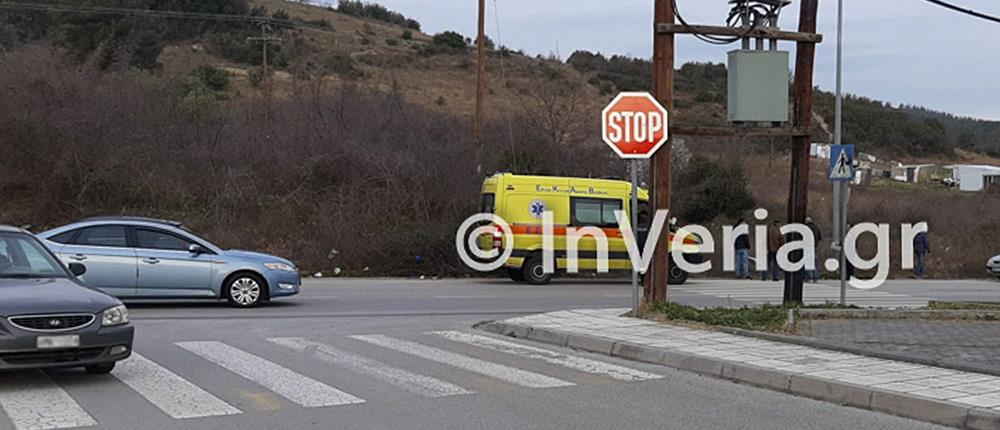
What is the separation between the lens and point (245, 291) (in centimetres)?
1709

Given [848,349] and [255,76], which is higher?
[255,76]

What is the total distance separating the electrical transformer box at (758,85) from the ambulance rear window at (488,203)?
9881 mm

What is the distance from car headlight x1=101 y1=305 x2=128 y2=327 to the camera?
927 cm

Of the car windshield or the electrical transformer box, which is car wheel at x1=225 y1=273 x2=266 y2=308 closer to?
the car windshield

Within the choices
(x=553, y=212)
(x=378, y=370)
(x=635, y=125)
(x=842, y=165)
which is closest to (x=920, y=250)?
(x=553, y=212)

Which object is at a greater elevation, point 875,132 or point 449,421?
point 875,132

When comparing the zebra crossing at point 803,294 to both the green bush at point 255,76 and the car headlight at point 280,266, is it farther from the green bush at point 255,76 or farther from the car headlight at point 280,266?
the green bush at point 255,76

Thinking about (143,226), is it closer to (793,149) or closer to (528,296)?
(528,296)

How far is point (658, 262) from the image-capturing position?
15344 millimetres

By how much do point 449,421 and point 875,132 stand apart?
81802 millimetres

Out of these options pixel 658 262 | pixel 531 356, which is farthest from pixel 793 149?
pixel 531 356

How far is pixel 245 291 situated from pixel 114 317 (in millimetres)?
7729

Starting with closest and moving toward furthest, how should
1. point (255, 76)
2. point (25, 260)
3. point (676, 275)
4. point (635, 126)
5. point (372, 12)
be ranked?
point (25, 260) < point (635, 126) < point (676, 275) < point (255, 76) < point (372, 12)

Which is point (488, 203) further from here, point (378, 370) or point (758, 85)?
point (378, 370)
